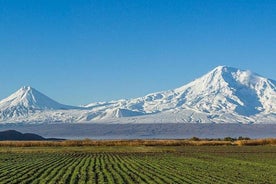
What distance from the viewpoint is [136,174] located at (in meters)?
35.2

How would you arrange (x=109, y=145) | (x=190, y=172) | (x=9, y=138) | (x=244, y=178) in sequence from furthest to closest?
1. (x=9, y=138)
2. (x=109, y=145)
3. (x=190, y=172)
4. (x=244, y=178)

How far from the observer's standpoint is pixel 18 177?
110ft

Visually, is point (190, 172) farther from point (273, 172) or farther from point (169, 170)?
point (273, 172)

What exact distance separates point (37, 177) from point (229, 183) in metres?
10.8

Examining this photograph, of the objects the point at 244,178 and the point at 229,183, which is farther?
the point at 244,178

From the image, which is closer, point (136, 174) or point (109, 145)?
point (136, 174)

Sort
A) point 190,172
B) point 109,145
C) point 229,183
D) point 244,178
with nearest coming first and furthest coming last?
point 229,183
point 244,178
point 190,172
point 109,145

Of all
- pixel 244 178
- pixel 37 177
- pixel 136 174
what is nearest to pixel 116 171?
pixel 136 174

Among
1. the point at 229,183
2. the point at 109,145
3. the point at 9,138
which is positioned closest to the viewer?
the point at 229,183

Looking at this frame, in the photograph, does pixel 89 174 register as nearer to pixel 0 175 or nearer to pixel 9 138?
pixel 0 175

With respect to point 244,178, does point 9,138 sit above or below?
above

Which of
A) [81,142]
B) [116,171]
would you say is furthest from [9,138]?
[116,171]

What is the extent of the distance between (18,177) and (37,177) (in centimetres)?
107

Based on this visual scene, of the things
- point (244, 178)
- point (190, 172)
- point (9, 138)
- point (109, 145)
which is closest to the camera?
point (244, 178)
